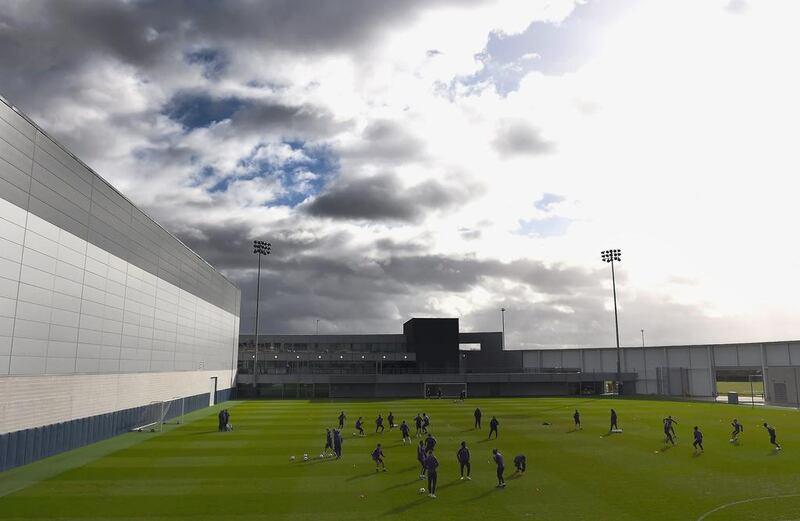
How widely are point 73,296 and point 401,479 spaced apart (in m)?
24.7

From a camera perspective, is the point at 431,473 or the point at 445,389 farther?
the point at 445,389

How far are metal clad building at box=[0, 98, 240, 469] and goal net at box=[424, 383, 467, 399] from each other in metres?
41.9

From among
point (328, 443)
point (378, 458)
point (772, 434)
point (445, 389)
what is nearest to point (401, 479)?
point (378, 458)

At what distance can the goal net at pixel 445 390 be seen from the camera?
89.4 metres

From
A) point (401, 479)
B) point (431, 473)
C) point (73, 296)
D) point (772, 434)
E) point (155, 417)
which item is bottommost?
point (155, 417)

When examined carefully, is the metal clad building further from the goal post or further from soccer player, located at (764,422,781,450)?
soccer player, located at (764,422,781,450)

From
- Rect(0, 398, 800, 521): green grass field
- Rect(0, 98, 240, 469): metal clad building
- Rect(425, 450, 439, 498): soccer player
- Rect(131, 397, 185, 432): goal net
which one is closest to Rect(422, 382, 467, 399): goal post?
Rect(0, 98, 240, 469): metal clad building

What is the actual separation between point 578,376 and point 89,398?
74820 mm

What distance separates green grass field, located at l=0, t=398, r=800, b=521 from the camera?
66.4 feet

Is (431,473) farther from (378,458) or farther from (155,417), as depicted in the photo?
(155,417)

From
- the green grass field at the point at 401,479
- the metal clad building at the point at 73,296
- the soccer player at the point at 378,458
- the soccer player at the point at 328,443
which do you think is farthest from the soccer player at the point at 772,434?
the metal clad building at the point at 73,296

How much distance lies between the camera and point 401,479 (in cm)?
2539

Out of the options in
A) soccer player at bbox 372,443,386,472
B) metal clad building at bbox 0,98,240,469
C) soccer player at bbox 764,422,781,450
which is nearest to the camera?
soccer player at bbox 372,443,386,472

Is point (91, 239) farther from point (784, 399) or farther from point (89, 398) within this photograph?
point (784, 399)
